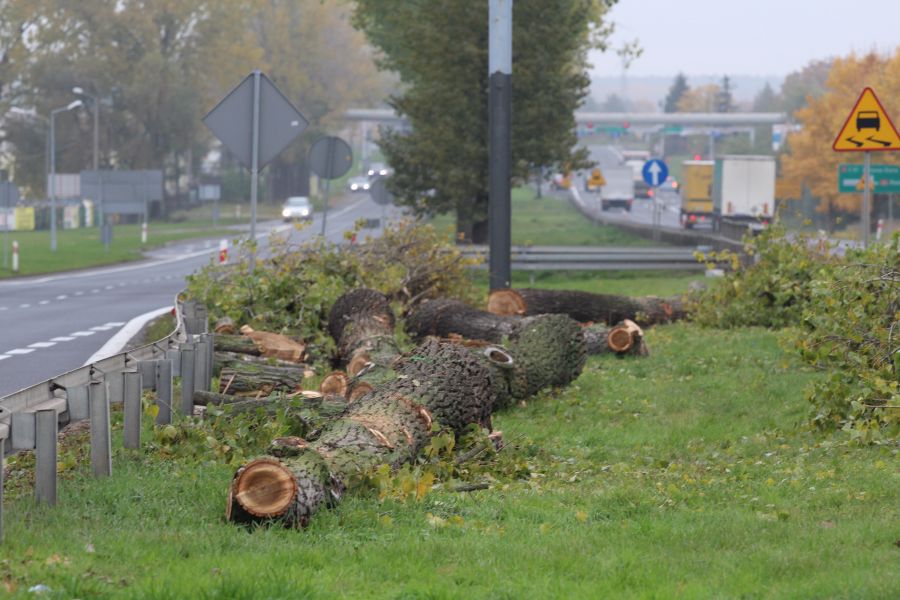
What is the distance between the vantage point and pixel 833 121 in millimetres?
76562

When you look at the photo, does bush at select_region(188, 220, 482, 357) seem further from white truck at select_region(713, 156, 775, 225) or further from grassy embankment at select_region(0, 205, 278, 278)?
white truck at select_region(713, 156, 775, 225)

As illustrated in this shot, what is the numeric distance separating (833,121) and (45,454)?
239 feet

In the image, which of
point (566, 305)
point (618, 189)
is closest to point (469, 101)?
point (566, 305)

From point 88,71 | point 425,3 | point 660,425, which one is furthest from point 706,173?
point 660,425

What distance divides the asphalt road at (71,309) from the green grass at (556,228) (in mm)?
7130

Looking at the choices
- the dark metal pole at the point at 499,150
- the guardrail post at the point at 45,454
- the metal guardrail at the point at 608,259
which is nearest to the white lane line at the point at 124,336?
the dark metal pole at the point at 499,150

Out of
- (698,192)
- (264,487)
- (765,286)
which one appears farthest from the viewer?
(698,192)

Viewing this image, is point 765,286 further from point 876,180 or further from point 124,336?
point 876,180

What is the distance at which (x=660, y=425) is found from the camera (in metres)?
12.3

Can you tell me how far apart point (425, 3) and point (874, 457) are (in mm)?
29795

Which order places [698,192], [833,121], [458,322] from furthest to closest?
[698,192] < [833,121] < [458,322]

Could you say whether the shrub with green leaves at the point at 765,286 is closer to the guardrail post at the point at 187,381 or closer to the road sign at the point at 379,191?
the guardrail post at the point at 187,381

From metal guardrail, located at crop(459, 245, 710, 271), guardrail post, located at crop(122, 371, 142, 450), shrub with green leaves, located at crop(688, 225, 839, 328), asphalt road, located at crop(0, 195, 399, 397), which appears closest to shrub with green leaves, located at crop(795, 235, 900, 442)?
guardrail post, located at crop(122, 371, 142, 450)

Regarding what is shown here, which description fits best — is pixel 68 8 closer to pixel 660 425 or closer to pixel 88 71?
pixel 88 71
